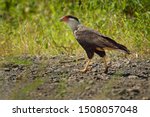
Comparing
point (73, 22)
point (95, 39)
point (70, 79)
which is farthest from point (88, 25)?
point (70, 79)

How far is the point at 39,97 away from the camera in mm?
7172

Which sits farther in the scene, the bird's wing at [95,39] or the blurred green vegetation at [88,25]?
the blurred green vegetation at [88,25]

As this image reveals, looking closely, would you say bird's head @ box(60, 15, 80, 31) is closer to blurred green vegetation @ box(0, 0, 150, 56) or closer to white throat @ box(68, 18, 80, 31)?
white throat @ box(68, 18, 80, 31)

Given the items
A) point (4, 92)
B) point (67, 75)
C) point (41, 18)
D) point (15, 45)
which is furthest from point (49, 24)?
point (4, 92)

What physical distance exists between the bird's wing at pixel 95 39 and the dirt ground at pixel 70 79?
408mm

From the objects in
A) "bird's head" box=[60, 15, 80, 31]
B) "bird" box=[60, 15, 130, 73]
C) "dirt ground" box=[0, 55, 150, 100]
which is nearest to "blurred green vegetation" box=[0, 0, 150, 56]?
"dirt ground" box=[0, 55, 150, 100]

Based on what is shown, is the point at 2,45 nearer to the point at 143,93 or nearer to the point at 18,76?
the point at 18,76

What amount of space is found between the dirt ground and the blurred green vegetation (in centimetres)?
76

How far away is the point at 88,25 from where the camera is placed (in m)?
11.8

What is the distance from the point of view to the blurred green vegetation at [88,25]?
1075 cm

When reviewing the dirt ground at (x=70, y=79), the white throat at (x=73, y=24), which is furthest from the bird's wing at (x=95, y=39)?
the dirt ground at (x=70, y=79)

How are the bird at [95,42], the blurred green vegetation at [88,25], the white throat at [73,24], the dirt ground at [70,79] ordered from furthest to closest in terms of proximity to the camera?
the blurred green vegetation at [88,25]
the white throat at [73,24]
the bird at [95,42]
the dirt ground at [70,79]

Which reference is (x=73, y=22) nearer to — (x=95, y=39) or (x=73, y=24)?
(x=73, y=24)

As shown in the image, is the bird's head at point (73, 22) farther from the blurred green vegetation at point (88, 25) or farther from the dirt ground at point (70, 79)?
the blurred green vegetation at point (88, 25)
